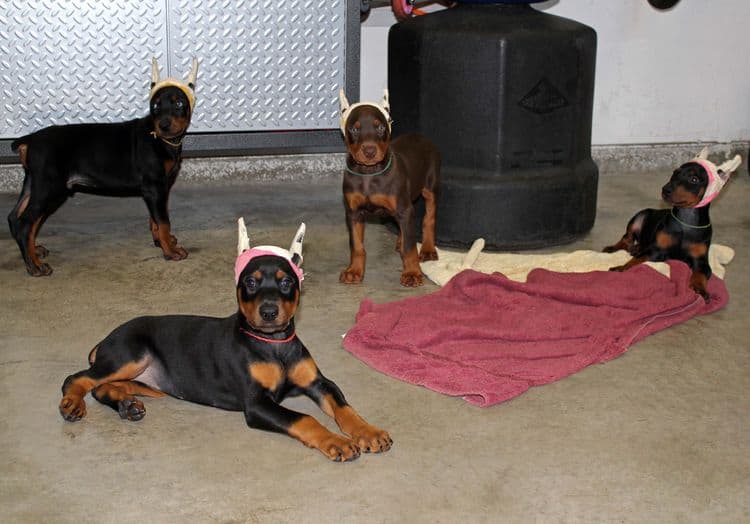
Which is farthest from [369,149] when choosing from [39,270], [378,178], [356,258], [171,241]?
[39,270]

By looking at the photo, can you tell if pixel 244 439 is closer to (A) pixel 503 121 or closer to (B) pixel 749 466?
(B) pixel 749 466

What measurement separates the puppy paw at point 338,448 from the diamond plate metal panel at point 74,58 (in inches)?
118

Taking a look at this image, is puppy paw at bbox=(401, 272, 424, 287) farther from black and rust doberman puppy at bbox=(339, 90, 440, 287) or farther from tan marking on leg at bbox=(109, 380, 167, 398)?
tan marking on leg at bbox=(109, 380, 167, 398)

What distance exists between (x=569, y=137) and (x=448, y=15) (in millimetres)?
1004

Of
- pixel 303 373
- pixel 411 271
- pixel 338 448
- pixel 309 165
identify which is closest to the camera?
pixel 338 448

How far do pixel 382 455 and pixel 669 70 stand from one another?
17.7 feet

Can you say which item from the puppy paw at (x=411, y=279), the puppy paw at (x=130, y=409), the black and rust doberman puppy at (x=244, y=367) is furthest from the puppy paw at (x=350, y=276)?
the puppy paw at (x=130, y=409)

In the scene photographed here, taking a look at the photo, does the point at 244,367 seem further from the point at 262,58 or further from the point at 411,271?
the point at 262,58

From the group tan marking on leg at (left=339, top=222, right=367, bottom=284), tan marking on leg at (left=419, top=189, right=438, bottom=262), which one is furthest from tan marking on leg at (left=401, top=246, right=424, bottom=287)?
tan marking on leg at (left=419, top=189, right=438, bottom=262)

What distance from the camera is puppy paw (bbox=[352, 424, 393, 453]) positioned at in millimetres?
3059

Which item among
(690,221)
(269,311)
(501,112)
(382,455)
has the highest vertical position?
(501,112)

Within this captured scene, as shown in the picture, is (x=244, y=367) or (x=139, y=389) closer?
(x=244, y=367)

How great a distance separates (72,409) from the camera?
10.7 feet

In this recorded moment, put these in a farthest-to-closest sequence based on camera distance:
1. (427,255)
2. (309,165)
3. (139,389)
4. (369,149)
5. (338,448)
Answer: (309,165)
(427,255)
(369,149)
(139,389)
(338,448)
